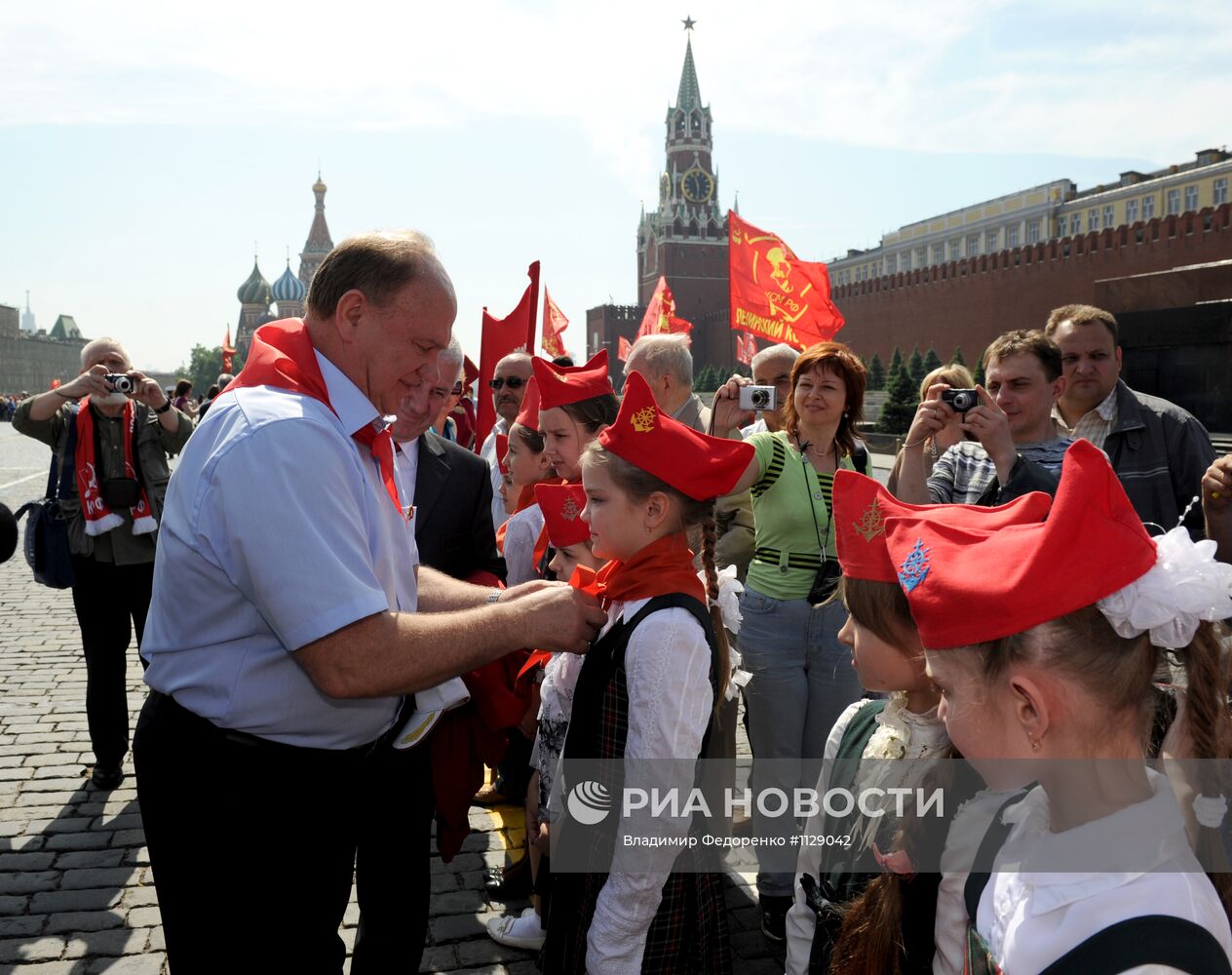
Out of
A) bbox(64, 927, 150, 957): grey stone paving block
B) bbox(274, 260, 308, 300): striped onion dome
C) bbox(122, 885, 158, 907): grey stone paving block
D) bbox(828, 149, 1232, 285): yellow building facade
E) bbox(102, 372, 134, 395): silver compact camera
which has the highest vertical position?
bbox(274, 260, 308, 300): striped onion dome

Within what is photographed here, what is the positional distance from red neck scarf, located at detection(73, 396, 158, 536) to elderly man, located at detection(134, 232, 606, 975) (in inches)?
117

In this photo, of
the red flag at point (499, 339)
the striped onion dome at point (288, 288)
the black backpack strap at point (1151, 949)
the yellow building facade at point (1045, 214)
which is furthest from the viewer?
the striped onion dome at point (288, 288)

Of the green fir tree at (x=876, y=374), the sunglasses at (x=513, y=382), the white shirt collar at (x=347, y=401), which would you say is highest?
the green fir tree at (x=876, y=374)

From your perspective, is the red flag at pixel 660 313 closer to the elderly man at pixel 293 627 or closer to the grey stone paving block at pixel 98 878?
the grey stone paving block at pixel 98 878

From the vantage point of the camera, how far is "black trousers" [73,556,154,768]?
176 inches

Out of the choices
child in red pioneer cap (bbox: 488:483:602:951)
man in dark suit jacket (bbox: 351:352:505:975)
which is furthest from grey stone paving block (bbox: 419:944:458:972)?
man in dark suit jacket (bbox: 351:352:505:975)

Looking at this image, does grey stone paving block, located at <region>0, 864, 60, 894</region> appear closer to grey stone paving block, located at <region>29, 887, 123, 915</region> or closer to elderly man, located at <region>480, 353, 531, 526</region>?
grey stone paving block, located at <region>29, 887, 123, 915</region>

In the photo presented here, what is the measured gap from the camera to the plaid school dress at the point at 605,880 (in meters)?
2.17

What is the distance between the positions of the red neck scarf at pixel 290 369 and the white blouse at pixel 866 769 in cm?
115

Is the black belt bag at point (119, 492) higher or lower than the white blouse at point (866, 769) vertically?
higher

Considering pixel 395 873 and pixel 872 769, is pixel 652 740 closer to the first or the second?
pixel 872 769

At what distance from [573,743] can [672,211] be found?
268 feet

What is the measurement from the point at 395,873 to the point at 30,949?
1506 mm

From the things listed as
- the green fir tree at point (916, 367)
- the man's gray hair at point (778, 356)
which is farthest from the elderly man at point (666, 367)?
the green fir tree at point (916, 367)
